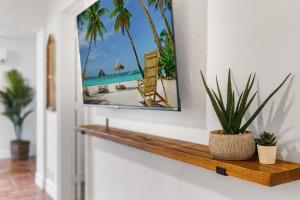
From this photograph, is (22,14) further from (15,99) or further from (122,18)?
(122,18)

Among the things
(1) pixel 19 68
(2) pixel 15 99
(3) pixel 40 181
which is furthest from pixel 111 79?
(1) pixel 19 68

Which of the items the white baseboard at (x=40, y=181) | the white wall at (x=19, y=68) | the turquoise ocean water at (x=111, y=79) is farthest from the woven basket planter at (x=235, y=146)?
the white wall at (x=19, y=68)

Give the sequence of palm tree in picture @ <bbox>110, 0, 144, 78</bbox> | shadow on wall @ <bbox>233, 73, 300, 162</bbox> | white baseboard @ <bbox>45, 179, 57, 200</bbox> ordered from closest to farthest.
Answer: shadow on wall @ <bbox>233, 73, 300, 162</bbox>
palm tree in picture @ <bbox>110, 0, 144, 78</bbox>
white baseboard @ <bbox>45, 179, 57, 200</bbox>

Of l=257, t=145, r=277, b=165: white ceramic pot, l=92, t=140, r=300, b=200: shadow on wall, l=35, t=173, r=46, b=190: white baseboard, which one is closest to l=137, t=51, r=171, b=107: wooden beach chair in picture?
l=92, t=140, r=300, b=200: shadow on wall

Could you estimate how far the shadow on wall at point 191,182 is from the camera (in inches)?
42.0

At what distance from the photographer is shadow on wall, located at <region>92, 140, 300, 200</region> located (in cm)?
107

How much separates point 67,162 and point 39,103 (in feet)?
4.16

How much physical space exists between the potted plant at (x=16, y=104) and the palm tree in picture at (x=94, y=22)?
352 centimetres

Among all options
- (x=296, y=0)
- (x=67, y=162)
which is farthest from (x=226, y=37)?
(x=67, y=162)

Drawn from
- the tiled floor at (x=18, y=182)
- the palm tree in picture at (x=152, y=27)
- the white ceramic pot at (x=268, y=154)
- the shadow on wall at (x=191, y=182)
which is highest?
the palm tree in picture at (x=152, y=27)

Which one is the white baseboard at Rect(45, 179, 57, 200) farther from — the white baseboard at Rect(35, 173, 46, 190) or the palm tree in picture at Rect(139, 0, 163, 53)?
the palm tree in picture at Rect(139, 0, 163, 53)

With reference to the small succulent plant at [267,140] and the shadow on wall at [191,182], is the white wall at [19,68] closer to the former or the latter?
the shadow on wall at [191,182]

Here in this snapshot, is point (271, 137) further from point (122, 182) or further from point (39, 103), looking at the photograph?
point (39, 103)

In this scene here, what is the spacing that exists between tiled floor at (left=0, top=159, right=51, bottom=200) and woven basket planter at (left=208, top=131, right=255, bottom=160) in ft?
9.68
